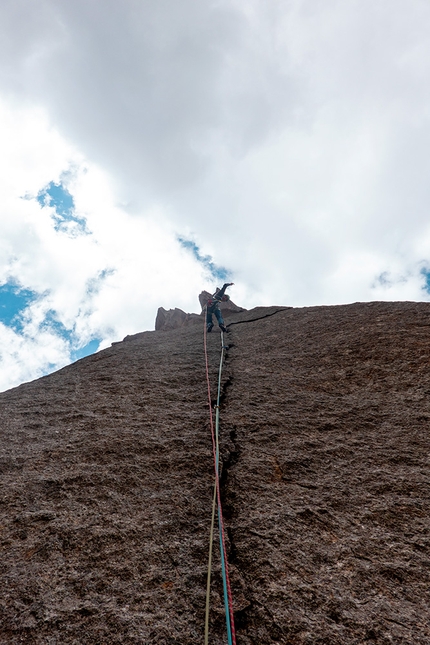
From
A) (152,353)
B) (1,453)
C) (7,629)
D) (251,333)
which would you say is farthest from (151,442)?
(251,333)

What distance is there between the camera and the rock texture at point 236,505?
233cm

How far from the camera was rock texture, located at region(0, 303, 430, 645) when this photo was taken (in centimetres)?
233

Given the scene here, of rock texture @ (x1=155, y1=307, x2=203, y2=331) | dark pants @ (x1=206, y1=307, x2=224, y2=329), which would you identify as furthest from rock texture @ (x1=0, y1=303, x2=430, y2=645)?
rock texture @ (x1=155, y1=307, x2=203, y2=331)

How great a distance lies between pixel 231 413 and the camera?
16.1ft

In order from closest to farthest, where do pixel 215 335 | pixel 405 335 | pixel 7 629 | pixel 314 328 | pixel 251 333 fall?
pixel 7 629
pixel 405 335
pixel 314 328
pixel 251 333
pixel 215 335

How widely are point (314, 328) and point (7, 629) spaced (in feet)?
22.9

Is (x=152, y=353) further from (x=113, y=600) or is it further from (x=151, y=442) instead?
(x=113, y=600)

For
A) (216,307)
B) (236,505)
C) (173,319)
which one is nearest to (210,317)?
(216,307)

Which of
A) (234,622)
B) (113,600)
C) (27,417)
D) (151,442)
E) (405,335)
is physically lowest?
(234,622)

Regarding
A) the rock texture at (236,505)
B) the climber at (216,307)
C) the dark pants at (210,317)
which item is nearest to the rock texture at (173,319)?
the climber at (216,307)

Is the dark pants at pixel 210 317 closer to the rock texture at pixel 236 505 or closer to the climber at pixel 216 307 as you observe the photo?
Result: the climber at pixel 216 307

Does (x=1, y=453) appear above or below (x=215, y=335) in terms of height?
below

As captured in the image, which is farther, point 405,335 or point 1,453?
point 405,335

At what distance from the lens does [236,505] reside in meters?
3.28
